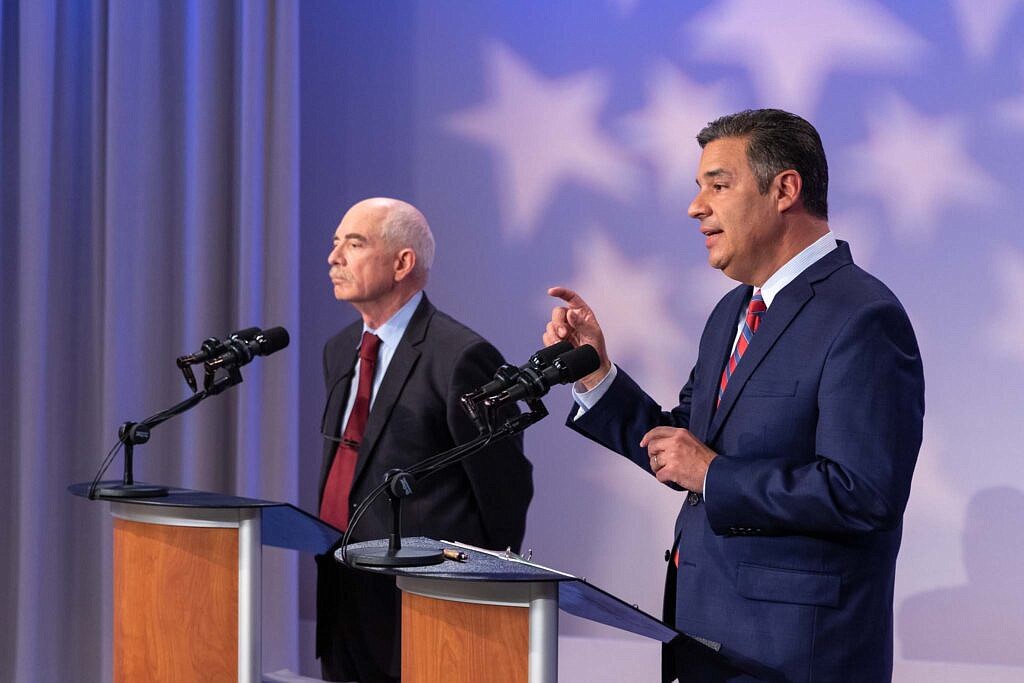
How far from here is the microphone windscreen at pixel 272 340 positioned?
2959 mm

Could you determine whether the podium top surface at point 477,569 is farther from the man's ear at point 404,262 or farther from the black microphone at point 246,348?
A: the man's ear at point 404,262

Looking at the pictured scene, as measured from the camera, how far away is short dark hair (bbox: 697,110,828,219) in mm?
2318

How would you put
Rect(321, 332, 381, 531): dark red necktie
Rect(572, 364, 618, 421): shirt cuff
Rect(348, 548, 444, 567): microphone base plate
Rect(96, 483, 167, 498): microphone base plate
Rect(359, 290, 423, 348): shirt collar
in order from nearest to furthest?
Rect(348, 548, 444, 567): microphone base plate
Rect(572, 364, 618, 421): shirt cuff
Rect(96, 483, 167, 498): microphone base plate
Rect(321, 332, 381, 531): dark red necktie
Rect(359, 290, 423, 348): shirt collar

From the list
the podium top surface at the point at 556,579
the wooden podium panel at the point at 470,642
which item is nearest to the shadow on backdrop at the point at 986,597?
the podium top surface at the point at 556,579

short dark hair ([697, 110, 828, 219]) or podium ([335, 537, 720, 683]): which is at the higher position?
short dark hair ([697, 110, 828, 219])

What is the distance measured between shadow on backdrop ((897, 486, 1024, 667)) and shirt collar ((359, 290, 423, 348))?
2141 mm

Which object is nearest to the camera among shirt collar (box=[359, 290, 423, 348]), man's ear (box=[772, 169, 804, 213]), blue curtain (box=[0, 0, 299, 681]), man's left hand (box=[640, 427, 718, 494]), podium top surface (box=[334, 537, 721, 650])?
podium top surface (box=[334, 537, 721, 650])

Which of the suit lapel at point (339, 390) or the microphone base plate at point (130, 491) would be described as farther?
the suit lapel at point (339, 390)

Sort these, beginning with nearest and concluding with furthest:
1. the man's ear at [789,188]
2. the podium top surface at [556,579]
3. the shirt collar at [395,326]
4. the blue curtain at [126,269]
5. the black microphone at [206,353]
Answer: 1. the podium top surface at [556,579]
2. the man's ear at [789,188]
3. the black microphone at [206,353]
4. the shirt collar at [395,326]
5. the blue curtain at [126,269]

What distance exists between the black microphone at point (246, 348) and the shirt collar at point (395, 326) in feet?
1.44

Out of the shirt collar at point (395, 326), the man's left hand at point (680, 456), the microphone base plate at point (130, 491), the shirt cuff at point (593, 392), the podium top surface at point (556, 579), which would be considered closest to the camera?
A: the podium top surface at point (556, 579)

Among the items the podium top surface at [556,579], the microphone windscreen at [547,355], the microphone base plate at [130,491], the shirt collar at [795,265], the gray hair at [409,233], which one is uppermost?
the gray hair at [409,233]

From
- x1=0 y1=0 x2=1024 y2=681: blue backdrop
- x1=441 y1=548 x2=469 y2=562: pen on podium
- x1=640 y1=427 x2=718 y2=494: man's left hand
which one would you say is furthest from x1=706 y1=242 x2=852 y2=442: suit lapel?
x1=0 y1=0 x2=1024 y2=681: blue backdrop

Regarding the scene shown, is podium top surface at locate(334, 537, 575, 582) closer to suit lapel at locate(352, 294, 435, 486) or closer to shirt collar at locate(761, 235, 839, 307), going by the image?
shirt collar at locate(761, 235, 839, 307)
